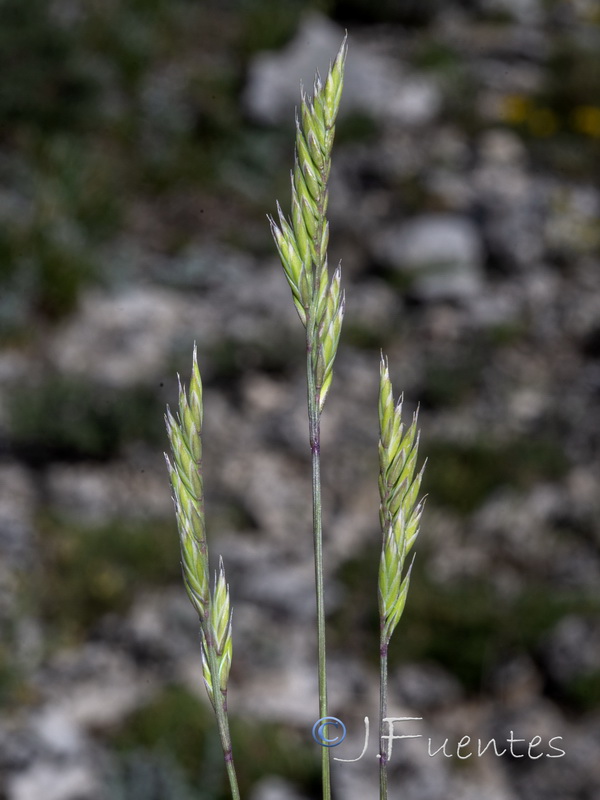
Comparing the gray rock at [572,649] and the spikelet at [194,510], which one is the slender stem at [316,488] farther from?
the gray rock at [572,649]

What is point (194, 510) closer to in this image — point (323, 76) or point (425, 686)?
point (425, 686)

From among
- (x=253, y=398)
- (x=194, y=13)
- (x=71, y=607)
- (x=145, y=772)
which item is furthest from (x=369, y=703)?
(x=194, y=13)

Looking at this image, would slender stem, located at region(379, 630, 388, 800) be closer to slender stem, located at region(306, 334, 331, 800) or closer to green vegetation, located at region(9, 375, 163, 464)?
slender stem, located at region(306, 334, 331, 800)

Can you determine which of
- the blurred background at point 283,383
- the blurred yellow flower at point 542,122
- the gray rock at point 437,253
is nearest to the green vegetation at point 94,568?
the blurred background at point 283,383

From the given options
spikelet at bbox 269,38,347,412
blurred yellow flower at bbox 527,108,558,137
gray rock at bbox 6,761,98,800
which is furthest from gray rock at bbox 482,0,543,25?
spikelet at bbox 269,38,347,412

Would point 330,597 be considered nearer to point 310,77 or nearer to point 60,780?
point 60,780
